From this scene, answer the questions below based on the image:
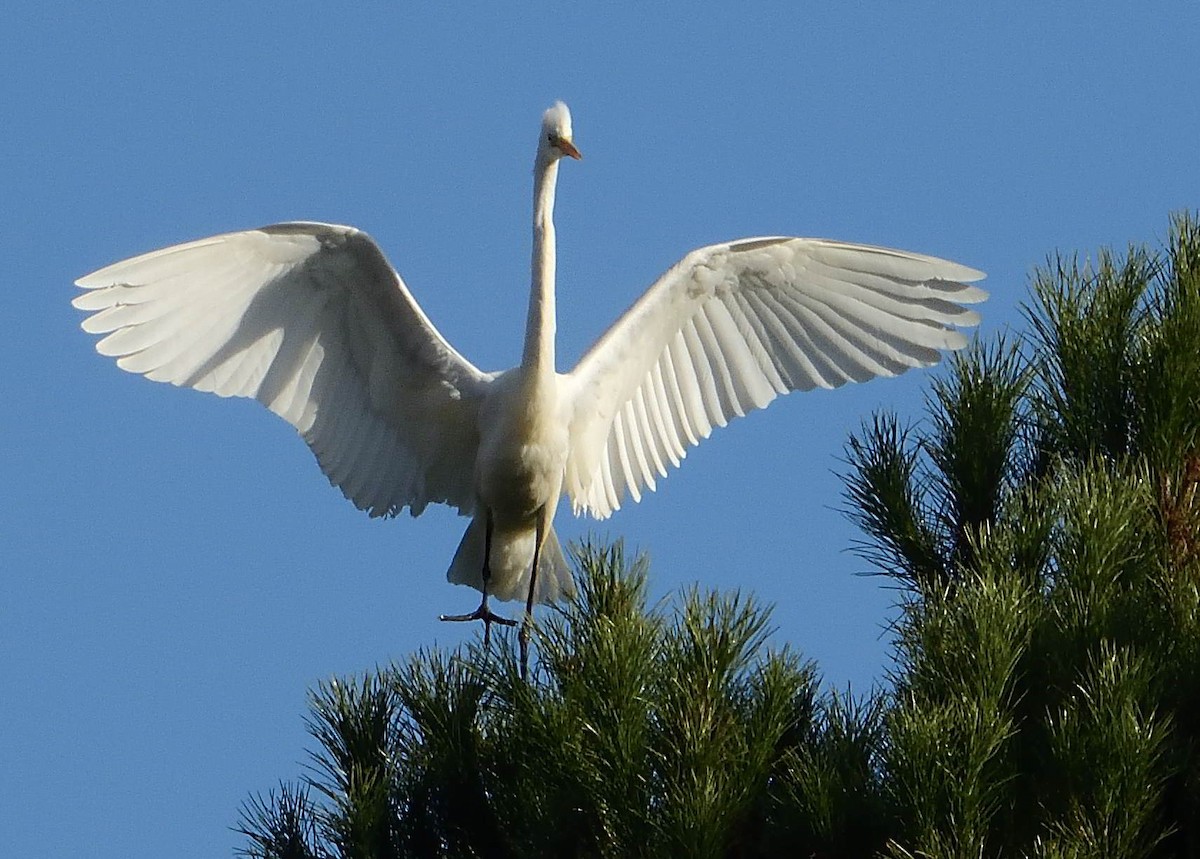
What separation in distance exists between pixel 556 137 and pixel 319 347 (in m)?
1.21

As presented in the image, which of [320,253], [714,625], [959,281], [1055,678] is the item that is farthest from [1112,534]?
[320,253]

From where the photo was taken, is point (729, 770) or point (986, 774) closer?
point (986, 774)

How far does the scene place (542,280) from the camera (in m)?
6.76

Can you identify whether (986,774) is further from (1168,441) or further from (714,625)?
(1168,441)

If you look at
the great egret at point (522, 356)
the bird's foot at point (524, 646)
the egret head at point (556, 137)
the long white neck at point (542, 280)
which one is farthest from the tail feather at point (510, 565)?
the bird's foot at point (524, 646)

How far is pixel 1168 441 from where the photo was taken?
4.82 m

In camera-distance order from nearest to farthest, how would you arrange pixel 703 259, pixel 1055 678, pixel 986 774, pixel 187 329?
1. pixel 986 774
2. pixel 1055 678
3. pixel 187 329
4. pixel 703 259

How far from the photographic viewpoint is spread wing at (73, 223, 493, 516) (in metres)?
6.39

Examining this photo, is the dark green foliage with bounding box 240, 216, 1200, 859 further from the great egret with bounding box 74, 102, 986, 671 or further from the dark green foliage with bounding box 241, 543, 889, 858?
the great egret with bounding box 74, 102, 986, 671

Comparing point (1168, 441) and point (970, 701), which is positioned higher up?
point (1168, 441)

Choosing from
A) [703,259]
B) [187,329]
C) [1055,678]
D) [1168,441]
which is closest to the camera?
[1055,678]

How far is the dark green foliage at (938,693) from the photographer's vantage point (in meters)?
4.08

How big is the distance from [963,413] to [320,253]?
2.69 meters

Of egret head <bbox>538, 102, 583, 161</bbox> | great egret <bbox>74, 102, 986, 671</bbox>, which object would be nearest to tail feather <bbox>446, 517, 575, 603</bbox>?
great egret <bbox>74, 102, 986, 671</bbox>
